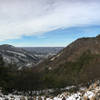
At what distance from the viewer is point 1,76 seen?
31.3m

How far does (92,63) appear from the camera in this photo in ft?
123

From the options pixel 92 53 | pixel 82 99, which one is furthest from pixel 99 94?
pixel 92 53

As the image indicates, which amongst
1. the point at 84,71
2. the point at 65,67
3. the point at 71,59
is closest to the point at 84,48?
the point at 71,59

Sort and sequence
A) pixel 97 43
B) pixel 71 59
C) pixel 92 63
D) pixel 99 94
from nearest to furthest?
pixel 99 94 → pixel 92 63 → pixel 71 59 → pixel 97 43

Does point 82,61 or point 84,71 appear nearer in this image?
point 84,71

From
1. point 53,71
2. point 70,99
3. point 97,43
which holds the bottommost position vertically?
point 53,71

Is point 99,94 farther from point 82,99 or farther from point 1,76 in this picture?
point 1,76

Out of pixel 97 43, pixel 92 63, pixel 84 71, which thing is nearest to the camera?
pixel 84 71

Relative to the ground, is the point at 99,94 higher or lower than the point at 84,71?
higher

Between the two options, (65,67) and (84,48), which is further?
(84,48)

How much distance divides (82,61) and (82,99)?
32672 mm

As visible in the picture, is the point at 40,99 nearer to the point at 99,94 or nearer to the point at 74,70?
the point at 99,94

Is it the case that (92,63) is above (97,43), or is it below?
below

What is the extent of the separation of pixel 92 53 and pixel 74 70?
9.19 metres
